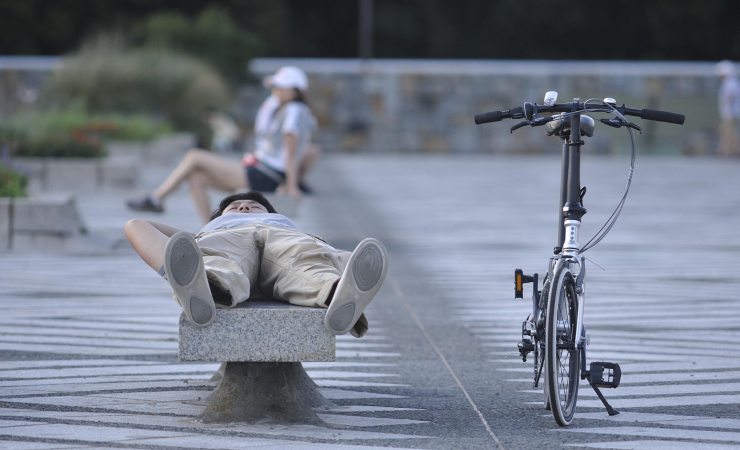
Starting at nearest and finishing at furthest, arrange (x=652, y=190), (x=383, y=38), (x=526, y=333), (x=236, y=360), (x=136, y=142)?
1. (x=236, y=360)
2. (x=526, y=333)
3. (x=652, y=190)
4. (x=136, y=142)
5. (x=383, y=38)

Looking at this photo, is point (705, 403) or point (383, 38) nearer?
point (705, 403)

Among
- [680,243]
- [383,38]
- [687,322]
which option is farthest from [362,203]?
[383,38]

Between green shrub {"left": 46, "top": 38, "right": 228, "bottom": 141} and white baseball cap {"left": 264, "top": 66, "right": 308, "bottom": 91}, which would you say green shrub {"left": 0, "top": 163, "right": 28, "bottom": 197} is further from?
green shrub {"left": 46, "top": 38, "right": 228, "bottom": 141}

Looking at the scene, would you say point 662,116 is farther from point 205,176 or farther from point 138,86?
point 138,86

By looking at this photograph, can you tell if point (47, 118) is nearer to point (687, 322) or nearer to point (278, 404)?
point (687, 322)

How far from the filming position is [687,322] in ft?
31.7

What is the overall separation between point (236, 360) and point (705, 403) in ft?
7.45

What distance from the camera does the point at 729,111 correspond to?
3350 centimetres

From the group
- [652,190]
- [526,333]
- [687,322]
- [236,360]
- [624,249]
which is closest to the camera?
[236,360]

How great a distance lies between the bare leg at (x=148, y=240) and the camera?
6480mm

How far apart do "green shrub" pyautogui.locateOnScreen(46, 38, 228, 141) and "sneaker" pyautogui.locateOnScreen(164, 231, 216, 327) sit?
2231 cm

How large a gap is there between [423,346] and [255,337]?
2.75 meters

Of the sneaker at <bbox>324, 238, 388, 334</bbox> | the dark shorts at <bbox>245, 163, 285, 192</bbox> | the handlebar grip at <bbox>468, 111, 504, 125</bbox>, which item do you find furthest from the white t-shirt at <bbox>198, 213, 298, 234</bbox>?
the dark shorts at <bbox>245, 163, 285, 192</bbox>

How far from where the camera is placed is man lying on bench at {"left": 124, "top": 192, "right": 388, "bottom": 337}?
594 cm
